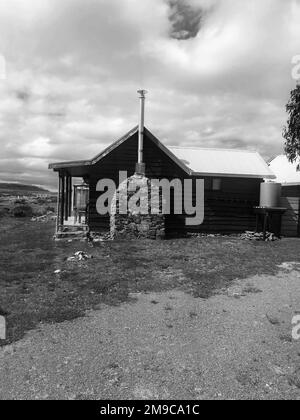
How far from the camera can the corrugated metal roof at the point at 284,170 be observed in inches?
1114

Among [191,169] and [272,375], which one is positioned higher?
[191,169]

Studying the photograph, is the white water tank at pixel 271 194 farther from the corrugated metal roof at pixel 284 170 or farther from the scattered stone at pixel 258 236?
the corrugated metal roof at pixel 284 170

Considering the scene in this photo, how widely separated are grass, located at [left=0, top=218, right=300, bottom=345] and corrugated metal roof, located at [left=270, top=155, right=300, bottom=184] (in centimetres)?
1165

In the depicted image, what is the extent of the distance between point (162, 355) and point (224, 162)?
61.7 feet

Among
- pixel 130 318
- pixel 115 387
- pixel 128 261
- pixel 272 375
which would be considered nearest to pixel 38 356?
pixel 115 387

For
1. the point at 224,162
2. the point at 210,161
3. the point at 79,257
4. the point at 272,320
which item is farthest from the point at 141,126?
the point at 272,320

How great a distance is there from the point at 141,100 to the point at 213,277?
12.0 m

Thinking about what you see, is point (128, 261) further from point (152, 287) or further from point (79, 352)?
point (79, 352)

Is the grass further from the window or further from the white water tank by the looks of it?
the window

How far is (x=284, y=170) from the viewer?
101 ft

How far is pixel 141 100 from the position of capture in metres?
18.9

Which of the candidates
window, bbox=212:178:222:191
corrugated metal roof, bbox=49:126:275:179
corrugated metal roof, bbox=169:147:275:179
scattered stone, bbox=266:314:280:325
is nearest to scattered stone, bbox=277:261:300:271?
scattered stone, bbox=266:314:280:325
